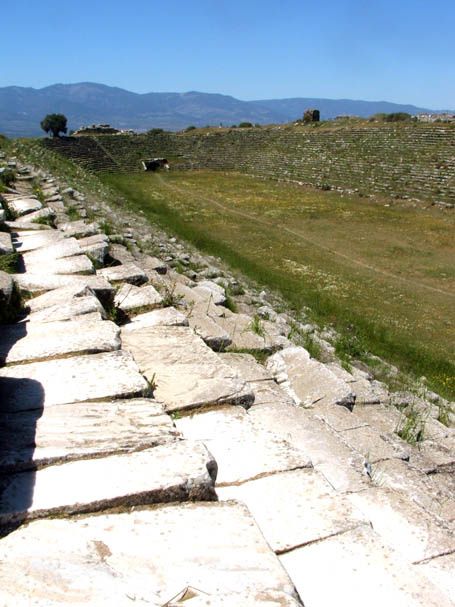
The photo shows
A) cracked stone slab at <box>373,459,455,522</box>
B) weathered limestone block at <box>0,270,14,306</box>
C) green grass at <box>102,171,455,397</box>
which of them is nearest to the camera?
cracked stone slab at <box>373,459,455,522</box>

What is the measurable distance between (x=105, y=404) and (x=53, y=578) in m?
1.34

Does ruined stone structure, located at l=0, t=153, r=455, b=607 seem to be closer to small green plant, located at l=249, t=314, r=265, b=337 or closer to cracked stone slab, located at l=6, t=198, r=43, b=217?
small green plant, located at l=249, t=314, r=265, b=337

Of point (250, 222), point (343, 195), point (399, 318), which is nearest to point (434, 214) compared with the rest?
point (343, 195)

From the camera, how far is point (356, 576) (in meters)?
2.17

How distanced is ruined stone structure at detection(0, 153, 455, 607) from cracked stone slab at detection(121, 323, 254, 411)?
0.05 ft

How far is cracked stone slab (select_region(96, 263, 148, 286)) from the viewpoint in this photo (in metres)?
6.43

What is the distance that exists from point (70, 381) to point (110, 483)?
115cm

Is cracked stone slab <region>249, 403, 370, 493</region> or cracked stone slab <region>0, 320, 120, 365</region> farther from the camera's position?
cracked stone slab <region>0, 320, 120, 365</region>

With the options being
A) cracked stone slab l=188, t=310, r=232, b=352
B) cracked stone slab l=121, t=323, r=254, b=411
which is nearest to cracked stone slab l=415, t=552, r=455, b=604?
cracked stone slab l=121, t=323, r=254, b=411

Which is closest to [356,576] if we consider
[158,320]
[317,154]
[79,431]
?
[79,431]

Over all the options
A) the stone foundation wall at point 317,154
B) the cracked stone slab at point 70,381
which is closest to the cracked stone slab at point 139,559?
the cracked stone slab at point 70,381

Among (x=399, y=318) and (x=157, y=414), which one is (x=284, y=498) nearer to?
(x=157, y=414)

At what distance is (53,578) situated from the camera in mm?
1838

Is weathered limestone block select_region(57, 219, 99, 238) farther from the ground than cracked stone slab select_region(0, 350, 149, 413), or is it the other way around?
cracked stone slab select_region(0, 350, 149, 413)
